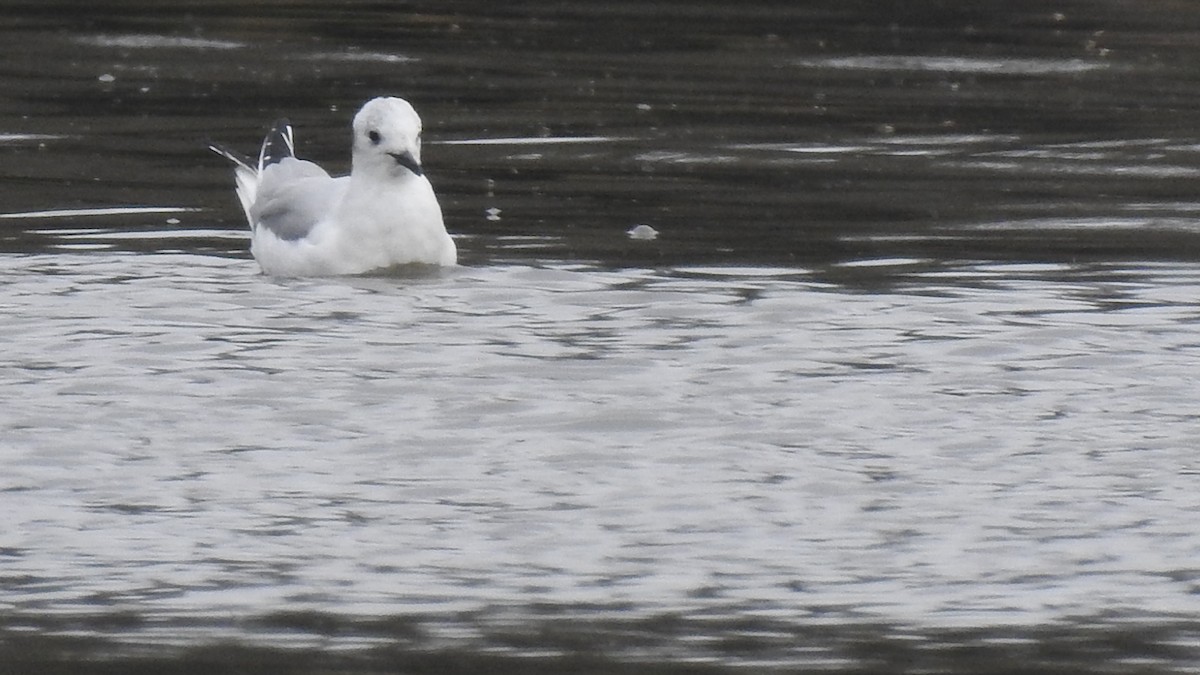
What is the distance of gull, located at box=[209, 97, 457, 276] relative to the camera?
11.0 meters

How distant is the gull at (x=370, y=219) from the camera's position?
10977 mm

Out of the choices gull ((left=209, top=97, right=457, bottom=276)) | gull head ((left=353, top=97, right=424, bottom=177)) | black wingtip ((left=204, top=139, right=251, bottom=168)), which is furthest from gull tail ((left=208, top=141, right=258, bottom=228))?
gull head ((left=353, top=97, right=424, bottom=177))

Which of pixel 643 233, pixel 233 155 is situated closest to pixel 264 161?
pixel 233 155

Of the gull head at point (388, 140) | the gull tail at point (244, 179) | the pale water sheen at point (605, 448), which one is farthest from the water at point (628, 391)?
the gull head at point (388, 140)

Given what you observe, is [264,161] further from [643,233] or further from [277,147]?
[643,233]

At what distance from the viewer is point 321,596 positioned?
6.35 metres

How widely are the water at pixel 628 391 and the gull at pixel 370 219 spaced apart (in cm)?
22

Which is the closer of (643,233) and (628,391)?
(628,391)

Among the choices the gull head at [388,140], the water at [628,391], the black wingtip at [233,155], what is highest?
the gull head at [388,140]

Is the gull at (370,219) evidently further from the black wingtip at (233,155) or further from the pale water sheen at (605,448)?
the black wingtip at (233,155)

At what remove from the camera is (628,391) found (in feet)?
27.7

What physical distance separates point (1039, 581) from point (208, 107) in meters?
9.90

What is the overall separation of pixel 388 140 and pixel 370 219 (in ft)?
1.13

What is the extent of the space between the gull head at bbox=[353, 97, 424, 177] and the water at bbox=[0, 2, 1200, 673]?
1.94 ft
